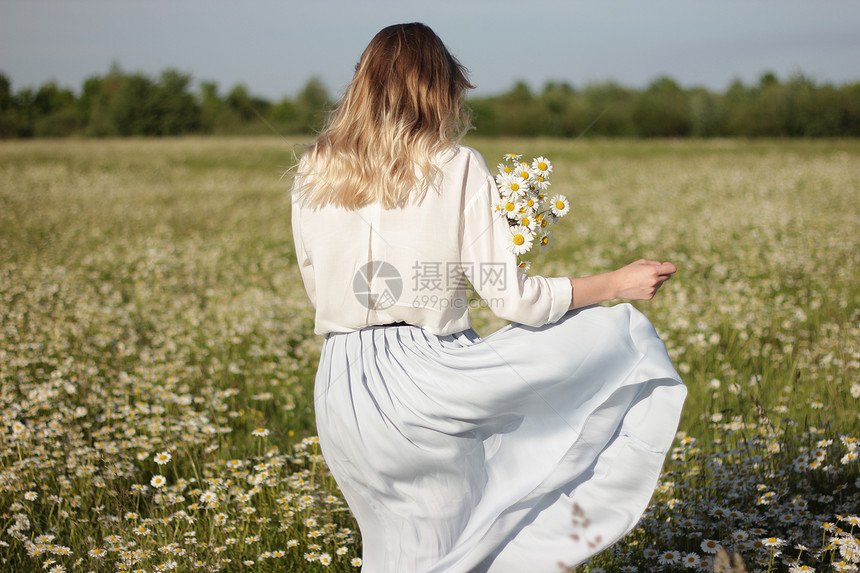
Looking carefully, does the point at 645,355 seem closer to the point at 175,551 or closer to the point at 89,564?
the point at 175,551

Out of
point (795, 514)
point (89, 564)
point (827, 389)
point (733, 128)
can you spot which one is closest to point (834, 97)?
point (733, 128)

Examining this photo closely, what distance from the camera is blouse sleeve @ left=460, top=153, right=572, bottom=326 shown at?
7.10ft

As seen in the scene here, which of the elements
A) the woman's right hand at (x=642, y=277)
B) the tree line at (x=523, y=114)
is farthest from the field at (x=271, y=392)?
the tree line at (x=523, y=114)

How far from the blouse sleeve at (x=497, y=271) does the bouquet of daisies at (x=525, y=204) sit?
39 mm

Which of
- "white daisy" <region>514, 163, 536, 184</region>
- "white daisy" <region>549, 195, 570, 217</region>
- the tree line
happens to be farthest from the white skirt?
the tree line

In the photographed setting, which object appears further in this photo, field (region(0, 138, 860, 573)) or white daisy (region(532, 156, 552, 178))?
field (region(0, 138, 860, 573))

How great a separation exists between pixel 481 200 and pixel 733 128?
35232mm

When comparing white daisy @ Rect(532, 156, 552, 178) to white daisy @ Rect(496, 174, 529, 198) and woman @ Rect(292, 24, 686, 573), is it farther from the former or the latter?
woman @ Rect(292, 24, 686, 573)

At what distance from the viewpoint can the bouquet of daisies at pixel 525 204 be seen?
7.20 feet

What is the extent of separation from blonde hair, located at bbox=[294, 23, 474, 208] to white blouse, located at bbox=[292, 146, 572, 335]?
Result: 0.06 m

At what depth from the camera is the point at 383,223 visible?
7.32ft

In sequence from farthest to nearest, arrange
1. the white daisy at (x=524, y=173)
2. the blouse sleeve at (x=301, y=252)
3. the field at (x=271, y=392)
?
the field at (x=271, y=392), the blouse sleeve at (x=301, y=252), the white daisy at (x=524, y=173)

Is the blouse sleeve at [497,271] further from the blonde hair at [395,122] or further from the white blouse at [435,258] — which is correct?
the blonde hair at [395,122]

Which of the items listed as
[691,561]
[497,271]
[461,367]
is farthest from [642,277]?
[691,561]
